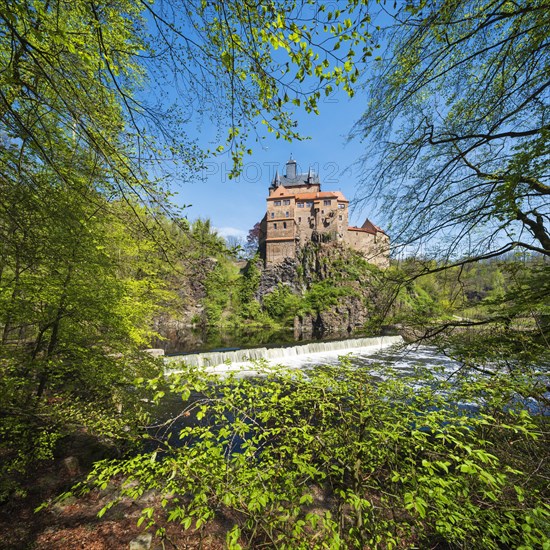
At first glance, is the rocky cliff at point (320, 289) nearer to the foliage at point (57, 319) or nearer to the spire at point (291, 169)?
the spire at point (291, 169)

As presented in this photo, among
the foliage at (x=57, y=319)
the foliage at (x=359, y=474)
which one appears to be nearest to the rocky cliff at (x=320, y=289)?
the foliage at (x=57, y=319)

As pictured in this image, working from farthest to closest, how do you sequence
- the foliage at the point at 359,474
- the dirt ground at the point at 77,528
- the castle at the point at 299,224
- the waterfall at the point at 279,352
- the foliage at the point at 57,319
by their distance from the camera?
the castle at the point at 299,224
the waterfall at the point at 279,352
the dirt ground at the point at 77,528
the foliage at the point at 57,319
the foliage at the point at 359,474

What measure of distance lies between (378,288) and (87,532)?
214 inches

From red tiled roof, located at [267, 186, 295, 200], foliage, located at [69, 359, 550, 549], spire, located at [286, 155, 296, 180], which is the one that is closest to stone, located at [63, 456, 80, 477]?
foliage, located at [69, 359, 550, 549]

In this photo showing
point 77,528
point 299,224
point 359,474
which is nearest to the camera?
point 359,474

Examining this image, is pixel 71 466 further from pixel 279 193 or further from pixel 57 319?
pixel 279 193

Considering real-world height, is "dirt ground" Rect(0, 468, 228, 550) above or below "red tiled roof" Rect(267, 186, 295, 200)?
below

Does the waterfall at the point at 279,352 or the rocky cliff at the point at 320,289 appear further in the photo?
the rocky cliff at the point at 320,289

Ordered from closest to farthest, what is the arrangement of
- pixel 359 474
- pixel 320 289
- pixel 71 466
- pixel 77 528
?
pixel 359 474 < pixel 77 528 < pixel 71 466 < pixel 320 289

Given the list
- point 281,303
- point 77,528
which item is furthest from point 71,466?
point 281,303

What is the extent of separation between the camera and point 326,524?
169cm

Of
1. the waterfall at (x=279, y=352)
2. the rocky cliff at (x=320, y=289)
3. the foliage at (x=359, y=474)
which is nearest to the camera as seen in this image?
the foliage at (x=359, y=474)

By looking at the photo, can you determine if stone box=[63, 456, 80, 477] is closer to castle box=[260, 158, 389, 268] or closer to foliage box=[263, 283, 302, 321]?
foliage box=[263, 283, 302, 321]

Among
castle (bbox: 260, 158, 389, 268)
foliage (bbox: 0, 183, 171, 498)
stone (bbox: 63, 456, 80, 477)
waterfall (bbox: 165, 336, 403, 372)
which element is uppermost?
castle (bbox: 260, 158, 389, 268)
